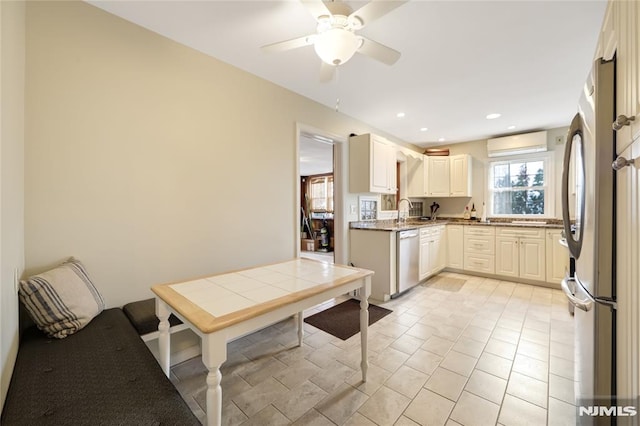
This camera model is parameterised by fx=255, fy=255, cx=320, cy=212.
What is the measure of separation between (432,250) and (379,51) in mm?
3304

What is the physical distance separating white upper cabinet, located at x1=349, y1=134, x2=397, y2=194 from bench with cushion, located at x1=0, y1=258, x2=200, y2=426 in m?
2.87

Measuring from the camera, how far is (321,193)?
27.0ft

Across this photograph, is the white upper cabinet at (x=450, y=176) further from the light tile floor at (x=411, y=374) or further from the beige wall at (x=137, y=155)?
the beige wall at (x=137, y=155)

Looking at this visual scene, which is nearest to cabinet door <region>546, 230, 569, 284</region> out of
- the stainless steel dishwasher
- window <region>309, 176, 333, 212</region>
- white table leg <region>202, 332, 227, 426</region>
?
the stainless steel dishwasher

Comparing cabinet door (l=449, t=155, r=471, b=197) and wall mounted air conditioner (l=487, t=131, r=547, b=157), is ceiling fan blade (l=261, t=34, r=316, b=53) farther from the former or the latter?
wall mounted air conditioner (l=487, t=131, r=547, b=157)

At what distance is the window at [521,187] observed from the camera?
14.0 ft

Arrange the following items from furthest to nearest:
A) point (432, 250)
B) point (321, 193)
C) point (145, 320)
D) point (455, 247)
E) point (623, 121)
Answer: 1. point (321, 193)
2. point (455, 247)
3. point (432, 250)
4. point (145, 320)
5. point (623, 121)

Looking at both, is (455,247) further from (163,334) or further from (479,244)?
(163,334)

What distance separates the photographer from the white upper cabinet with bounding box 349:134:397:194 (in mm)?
3445

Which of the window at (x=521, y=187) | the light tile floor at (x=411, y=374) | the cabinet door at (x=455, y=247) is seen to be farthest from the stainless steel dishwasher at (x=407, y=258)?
the window at (x=521, y=187)

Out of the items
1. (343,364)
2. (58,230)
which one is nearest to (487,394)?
(343,364)

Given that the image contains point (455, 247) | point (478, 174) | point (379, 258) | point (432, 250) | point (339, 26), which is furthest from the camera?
point (478, 174)

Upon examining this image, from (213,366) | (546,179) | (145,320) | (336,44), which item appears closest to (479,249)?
(546,179)

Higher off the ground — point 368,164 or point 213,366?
point 368,164
